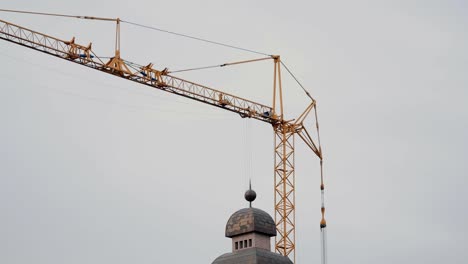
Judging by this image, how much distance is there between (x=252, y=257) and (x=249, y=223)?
5.04m

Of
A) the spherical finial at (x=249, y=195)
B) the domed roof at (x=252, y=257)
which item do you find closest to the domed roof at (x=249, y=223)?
the domed roof at (x=252, y=257)

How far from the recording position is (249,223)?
13875 centimetres

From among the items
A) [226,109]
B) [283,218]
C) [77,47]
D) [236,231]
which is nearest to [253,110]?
[226,109]

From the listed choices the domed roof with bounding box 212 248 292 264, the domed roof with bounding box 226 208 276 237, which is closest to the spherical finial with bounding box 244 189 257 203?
the domed roof with bounding box 226 208 276 237

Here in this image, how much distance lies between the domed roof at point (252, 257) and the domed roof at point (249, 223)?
2.47 metres

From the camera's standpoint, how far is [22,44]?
16088 cm

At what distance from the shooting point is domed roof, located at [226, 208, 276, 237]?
5453 inches

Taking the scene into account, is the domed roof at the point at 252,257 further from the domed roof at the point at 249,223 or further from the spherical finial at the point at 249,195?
the spherical finial at the point at 249,195

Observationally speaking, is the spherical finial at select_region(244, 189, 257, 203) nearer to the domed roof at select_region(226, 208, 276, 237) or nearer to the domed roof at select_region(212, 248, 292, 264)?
the domed roof at select_region(226, 208, 276, 237)

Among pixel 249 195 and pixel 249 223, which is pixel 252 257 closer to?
pixel 249 223

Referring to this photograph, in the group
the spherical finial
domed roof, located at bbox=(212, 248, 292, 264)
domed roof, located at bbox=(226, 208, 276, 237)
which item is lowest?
domed roof, located at bbox=(212, 248, 292, 264)

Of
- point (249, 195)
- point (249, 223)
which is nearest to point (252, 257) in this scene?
point (249, 223)

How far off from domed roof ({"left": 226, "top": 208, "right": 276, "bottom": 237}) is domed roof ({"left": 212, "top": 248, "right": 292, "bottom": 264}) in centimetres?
247

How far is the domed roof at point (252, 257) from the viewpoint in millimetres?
135025
